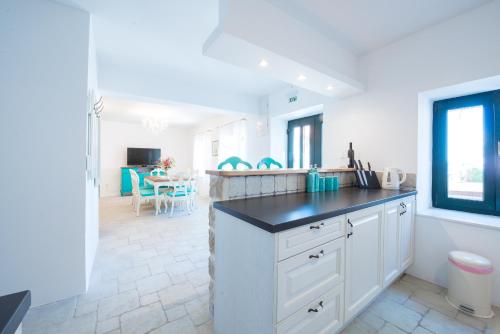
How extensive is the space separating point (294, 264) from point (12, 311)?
0.92 metres

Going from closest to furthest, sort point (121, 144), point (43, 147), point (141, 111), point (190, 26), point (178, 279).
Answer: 1. point (43, 147)
2. point (178, 279)
3. point (190, 26)
4. point (141, 111)
5. point (121, 144)

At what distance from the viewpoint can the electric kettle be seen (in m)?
2.18

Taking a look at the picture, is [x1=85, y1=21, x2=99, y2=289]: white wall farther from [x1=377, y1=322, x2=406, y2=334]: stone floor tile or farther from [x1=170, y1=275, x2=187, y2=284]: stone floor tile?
[x1=377, y1=322, x2=406, y2=334]: stone floor tile

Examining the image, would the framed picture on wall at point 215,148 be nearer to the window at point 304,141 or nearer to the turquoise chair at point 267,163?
the window at point 304,141

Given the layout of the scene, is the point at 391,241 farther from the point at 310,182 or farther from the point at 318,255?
the point at 318,255

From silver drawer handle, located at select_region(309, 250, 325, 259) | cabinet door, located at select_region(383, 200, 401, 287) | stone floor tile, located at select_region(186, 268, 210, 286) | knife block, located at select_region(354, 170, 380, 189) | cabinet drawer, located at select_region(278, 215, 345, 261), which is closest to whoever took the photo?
cabinet drawer, located at select_region(278, 215, 345, 261)

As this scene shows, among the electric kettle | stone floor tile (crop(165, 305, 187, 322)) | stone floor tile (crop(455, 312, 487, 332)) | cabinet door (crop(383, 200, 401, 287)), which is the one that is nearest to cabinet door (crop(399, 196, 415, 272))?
cabinet door (crop(383, 200, 401, 287))

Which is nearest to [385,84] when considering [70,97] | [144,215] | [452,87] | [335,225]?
[452,87]

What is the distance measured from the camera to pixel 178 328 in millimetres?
1411

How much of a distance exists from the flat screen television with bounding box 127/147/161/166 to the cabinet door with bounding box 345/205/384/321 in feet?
23.9

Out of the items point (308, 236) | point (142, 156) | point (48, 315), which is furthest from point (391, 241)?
point (142, 156)

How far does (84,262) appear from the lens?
5.74ft

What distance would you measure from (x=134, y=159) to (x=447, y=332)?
25.8 feet

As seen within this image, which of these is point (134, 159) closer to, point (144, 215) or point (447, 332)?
point (144, 215)
